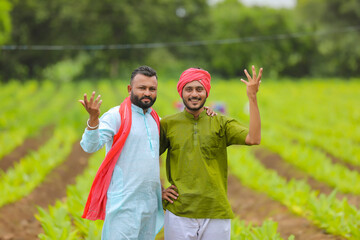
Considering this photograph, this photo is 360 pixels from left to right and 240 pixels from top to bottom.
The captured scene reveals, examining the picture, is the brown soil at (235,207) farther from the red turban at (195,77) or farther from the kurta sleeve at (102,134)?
the kurta sleeve at (102,134)

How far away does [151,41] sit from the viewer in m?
37.8

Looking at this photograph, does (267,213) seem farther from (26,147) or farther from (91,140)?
(26,147)

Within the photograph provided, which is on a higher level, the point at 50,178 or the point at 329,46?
the point at 329,46

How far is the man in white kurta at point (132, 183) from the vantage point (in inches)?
118

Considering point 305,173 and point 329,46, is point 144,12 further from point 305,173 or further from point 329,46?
point 305,173

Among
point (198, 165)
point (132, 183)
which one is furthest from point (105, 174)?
point (198, 165)

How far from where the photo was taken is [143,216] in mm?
3066

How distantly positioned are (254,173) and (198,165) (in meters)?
5.67

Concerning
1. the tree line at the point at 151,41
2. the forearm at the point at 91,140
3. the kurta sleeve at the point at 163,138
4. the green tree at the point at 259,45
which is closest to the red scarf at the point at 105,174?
A: the forearm at the point at 91,140

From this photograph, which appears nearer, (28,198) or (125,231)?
(125,231)

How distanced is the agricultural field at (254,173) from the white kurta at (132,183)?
3.34ft

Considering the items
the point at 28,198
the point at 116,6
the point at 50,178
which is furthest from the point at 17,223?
the point at 116,6

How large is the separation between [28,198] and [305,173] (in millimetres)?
5107

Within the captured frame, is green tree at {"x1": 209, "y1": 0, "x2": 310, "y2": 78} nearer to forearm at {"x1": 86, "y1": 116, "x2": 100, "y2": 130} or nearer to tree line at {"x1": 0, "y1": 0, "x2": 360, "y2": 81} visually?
tree line at {"x1": 0, "y1": 0, "x2": 360, "y2": 81}
